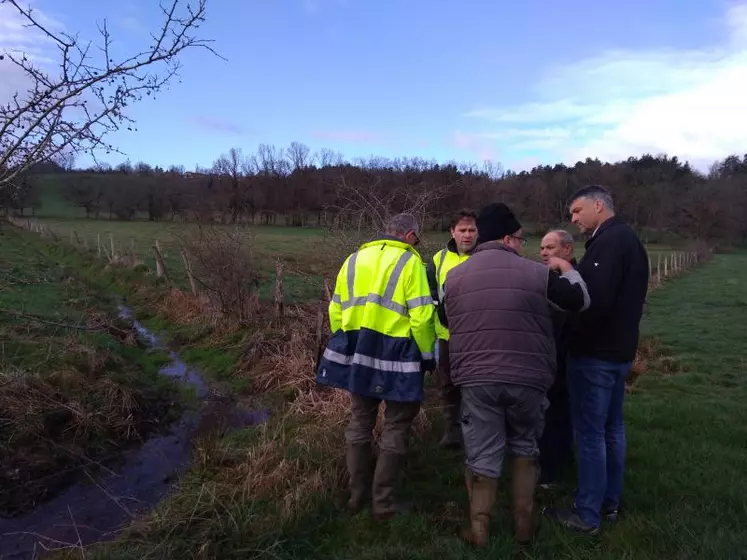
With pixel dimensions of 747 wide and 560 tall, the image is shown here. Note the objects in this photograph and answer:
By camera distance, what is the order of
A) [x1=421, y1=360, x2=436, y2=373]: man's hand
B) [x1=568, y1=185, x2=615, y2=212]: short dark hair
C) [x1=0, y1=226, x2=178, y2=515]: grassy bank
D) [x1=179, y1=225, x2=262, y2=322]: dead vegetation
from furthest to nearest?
1. [x1=179, y1=225, x2=262, y2=322]: dead vegetation
2. [x1=0, y1=226, x2=178, y2=515]: grassy bank
3. [x1=421, y1=360, x2=436, y2=373]: man's hand
4. [x1=568, y1=185, x2=615, y2=212]: short dark hair

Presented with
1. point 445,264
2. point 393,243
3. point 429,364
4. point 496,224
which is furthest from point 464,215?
point 429,364

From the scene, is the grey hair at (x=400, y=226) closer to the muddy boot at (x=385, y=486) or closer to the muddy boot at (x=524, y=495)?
the muddy boot at (x=385, y=486)

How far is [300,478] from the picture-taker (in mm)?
4371

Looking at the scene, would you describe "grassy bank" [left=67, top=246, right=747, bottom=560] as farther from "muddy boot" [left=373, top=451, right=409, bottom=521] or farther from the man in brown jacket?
the man in brown jacket

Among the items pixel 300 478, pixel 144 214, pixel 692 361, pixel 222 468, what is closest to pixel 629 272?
pixel 300 478

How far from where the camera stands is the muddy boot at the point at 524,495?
11.2 feet

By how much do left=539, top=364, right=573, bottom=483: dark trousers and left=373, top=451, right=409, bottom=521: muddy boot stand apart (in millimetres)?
1379

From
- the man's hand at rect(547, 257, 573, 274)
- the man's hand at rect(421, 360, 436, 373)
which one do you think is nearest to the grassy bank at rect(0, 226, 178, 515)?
the man's hand at rect(421, 360, 436, 373)

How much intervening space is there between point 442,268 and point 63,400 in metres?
5.18

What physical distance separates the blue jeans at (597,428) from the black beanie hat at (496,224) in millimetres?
992

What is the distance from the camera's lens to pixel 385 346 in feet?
12.4

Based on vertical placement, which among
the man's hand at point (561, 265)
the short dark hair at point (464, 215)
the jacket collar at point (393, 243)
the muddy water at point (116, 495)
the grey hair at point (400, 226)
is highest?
the short dark hair at point (464, 215)

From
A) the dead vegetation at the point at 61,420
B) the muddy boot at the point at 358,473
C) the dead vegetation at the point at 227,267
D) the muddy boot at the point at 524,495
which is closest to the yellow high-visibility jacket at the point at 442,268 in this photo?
the muddy boot at the point at 358,473

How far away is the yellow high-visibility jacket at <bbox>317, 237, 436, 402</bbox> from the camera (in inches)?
146
